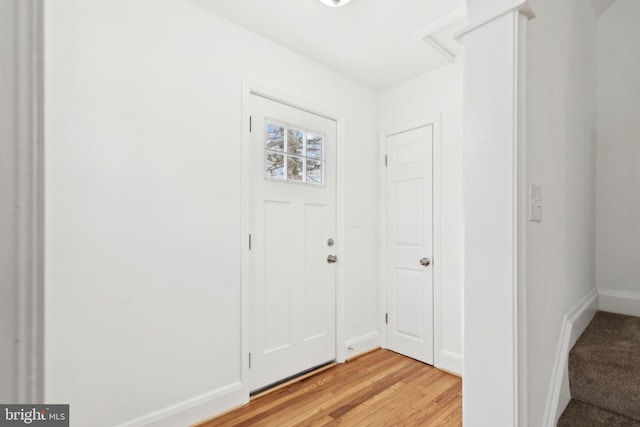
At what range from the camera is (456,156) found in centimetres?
259

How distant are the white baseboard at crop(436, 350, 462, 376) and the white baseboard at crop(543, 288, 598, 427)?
1150 mm

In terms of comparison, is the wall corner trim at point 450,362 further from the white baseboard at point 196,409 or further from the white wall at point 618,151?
the white baseboard at point 196,409

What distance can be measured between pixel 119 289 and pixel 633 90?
300 cm

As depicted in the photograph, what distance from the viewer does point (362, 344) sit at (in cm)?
290

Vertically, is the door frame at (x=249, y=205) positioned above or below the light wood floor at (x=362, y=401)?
above

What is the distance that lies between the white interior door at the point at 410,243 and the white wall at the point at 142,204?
136 cm

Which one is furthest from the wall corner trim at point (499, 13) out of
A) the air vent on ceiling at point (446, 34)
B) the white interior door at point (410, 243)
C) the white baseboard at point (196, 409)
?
the white baseboard at point (196, 409)

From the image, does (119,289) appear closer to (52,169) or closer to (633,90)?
(52,169)

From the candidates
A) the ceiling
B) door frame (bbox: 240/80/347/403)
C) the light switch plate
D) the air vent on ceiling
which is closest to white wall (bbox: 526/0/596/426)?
the light switch plate

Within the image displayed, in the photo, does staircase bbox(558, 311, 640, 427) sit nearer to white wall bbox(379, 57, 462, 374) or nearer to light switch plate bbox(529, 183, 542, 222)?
light switch plate bbox(529, 183, 542, 222)

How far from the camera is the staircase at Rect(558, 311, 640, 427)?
1.09 meters

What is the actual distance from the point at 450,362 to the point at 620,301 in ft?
3.95

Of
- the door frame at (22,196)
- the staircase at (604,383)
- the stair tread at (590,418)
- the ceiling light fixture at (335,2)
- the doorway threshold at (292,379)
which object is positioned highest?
the ceiling light fixture at (335,2)

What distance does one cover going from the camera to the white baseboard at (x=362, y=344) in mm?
2787
